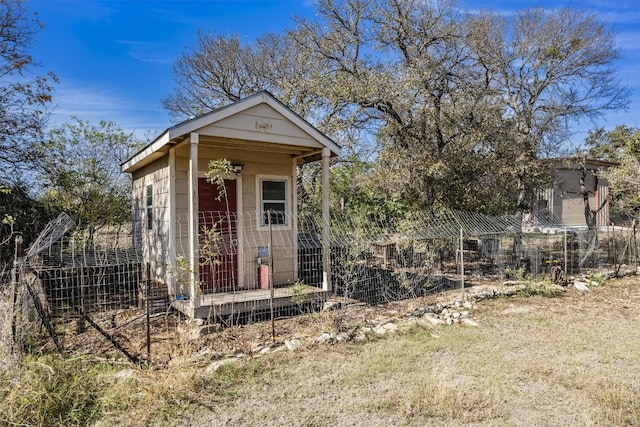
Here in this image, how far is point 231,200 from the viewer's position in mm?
6695

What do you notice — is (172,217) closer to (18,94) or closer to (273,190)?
(273,190)

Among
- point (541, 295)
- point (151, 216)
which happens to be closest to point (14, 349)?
point (151, 216)

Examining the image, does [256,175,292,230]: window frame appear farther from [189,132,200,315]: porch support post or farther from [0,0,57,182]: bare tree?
[0,0,57,182]: bare tree

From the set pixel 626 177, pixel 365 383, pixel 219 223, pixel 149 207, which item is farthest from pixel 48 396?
pixel 626 177

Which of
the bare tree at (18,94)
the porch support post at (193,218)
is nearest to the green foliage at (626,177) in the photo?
the porch support post at (193,218)

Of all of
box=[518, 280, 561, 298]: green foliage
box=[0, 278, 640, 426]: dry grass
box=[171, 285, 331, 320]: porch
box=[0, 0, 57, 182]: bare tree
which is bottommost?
box=[0, 278, 640, 426]: dry grass

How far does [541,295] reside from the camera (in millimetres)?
7328

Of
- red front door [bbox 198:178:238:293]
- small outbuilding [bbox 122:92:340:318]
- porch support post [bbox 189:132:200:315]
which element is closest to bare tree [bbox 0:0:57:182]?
small outbuilding [bbox 122:92:340:318]

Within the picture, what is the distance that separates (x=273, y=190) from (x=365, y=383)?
13.9 feet

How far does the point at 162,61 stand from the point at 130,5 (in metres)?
6.61

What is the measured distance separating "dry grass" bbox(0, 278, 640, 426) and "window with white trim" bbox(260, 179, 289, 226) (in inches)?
91.2

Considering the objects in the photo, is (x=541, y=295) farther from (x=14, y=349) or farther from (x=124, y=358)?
(x=14, y=349)

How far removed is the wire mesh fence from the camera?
4.84m

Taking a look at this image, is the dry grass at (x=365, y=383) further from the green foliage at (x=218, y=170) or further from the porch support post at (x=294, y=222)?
the green foliage at (x=218, y=170)
